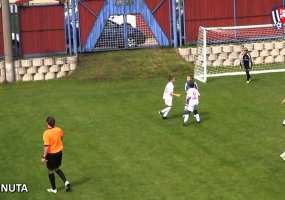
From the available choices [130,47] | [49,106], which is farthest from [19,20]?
[49,106]

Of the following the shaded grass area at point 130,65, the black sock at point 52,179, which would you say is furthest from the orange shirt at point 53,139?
the shaded grass area at point 130,65

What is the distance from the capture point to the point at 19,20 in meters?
35.5

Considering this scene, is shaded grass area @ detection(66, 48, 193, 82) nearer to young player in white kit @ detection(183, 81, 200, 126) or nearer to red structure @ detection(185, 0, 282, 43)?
red structure @ detection(185, 0, 282, 43)

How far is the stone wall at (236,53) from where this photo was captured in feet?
117

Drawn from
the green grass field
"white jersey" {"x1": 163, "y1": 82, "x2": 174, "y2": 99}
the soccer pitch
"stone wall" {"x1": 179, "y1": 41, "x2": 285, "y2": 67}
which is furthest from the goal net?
"white jersey" {"x1": 163, "y1": 82, "x2": 174, "y2": 99}

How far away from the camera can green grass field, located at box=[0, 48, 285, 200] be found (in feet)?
60.0

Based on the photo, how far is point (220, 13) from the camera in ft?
123

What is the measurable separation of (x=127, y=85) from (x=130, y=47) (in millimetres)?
5067

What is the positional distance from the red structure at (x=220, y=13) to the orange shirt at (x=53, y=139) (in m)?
20.7

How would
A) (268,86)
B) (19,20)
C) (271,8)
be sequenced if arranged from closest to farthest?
(268,86), (19,20), (271,8)

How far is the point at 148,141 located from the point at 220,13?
16656mm

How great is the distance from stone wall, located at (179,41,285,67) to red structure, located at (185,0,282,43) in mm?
1997

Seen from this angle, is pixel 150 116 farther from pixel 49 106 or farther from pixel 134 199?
pixel 134 199

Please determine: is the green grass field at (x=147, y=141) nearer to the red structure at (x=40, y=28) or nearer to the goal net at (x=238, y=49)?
the goal net at (x=238, y=49)
